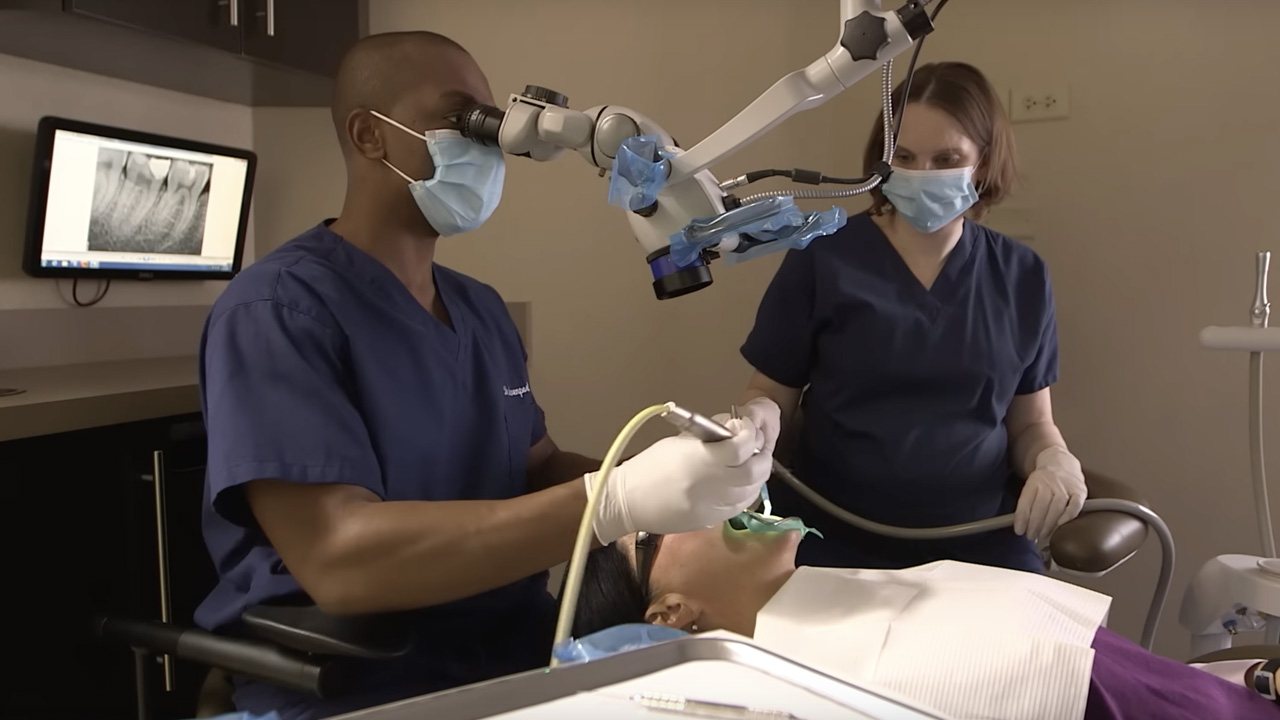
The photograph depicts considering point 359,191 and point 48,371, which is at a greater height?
point 359,191

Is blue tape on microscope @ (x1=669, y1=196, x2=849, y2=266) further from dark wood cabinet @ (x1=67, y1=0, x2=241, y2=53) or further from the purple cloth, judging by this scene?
dark wood cabinet @ (x1=67, y1=0, x2=241, y2=53)

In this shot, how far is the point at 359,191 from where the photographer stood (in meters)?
1.36

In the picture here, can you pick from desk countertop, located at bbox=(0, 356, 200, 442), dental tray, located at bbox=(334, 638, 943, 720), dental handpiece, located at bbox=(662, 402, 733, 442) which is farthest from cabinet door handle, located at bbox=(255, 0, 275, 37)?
dental tray, located at bbox=(334, 638, 943, 720)

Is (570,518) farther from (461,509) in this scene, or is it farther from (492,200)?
(492,200)

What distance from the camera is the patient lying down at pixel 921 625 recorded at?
98 centimetres

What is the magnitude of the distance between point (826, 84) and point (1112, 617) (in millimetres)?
1666

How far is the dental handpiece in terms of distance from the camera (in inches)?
37.4

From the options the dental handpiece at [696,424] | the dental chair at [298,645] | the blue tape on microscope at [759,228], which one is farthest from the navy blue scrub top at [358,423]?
the blue tape on microscope at [759,228]

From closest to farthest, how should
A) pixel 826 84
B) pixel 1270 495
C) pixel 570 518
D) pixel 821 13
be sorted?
pixel 826 84 → pixel 570 518 → pixel 1270 495 → pixel 821 13

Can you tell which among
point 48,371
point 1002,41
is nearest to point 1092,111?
point 1002,41

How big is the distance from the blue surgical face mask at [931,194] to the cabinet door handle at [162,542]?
1.32 meters

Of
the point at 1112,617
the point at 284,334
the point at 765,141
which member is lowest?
the point at 1112,617

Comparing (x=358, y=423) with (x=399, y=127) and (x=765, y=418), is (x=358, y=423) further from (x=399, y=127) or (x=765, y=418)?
(x=765, y=418)

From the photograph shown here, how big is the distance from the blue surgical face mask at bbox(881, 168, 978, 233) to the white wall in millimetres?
1643
